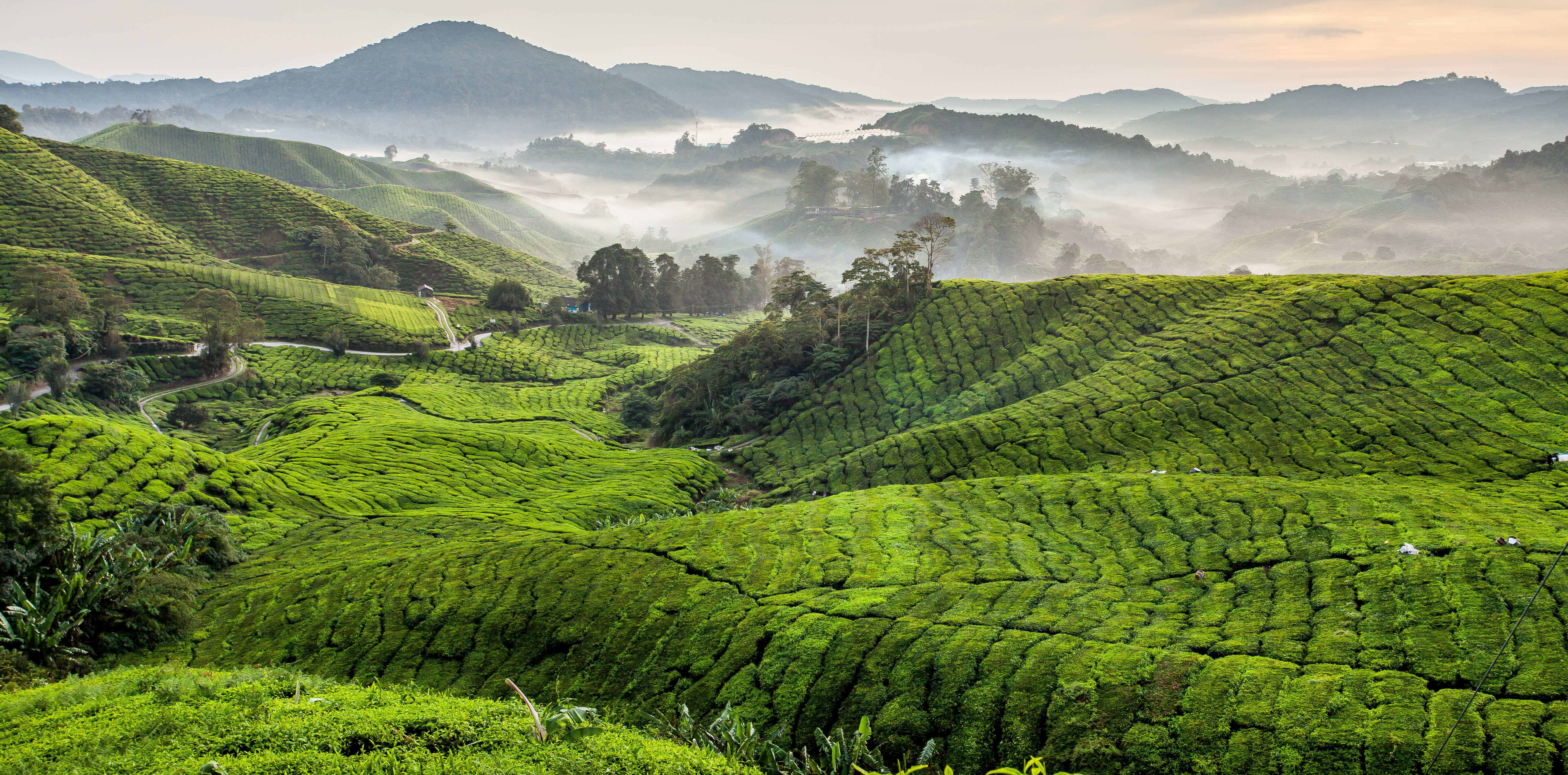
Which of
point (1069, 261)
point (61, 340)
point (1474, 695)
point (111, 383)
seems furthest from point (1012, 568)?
point (1069, 261)

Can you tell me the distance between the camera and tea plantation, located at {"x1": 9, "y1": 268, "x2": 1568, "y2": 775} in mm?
11039

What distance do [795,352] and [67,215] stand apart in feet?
358

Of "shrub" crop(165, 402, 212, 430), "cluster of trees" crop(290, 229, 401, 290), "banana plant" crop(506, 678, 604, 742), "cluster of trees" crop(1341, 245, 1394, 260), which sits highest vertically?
"cluster of trees" crop(1341, 245, 1394, 260)

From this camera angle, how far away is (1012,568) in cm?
1862

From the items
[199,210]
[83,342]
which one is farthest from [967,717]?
[199,210]

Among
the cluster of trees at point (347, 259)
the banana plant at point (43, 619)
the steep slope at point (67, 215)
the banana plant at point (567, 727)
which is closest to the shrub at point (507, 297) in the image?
the cluster of trees at point (347, 259)

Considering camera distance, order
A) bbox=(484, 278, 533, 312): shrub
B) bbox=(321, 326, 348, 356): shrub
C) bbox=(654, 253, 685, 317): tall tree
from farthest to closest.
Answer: bbox=(654, 253, 685, 317): tall tree → bbox=(484, 278, 533, 312): shrub → bbox=(321, 326, 348, 356): shrub

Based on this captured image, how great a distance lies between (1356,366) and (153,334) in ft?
327

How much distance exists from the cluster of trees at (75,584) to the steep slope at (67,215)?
97.5 metres

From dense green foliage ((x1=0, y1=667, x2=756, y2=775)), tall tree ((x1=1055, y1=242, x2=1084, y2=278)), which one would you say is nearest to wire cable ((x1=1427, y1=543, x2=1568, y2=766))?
dense green foliage ((x1=0, y1=667, x2=756, y2=775))

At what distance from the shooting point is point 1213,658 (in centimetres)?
1273

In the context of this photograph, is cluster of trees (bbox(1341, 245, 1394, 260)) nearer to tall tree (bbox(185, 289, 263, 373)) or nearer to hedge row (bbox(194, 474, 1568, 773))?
hedge row (bbox(194, 474, 1568, 773))

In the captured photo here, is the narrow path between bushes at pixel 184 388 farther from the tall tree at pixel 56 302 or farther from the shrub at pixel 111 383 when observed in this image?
the tall tree at pixel 56 302

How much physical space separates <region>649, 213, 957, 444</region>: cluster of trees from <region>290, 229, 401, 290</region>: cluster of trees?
74.1 m
